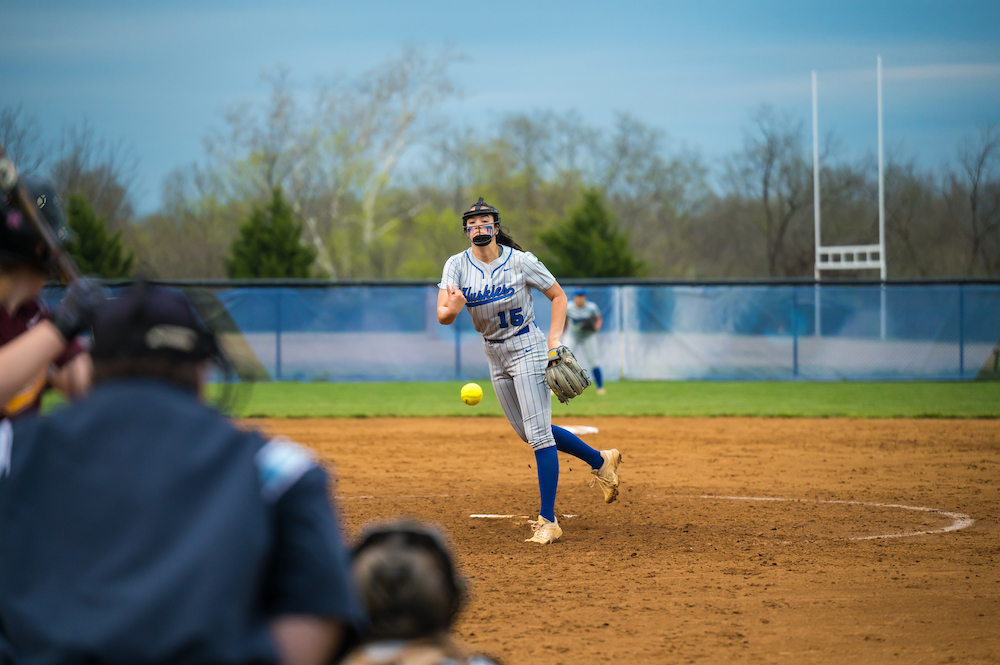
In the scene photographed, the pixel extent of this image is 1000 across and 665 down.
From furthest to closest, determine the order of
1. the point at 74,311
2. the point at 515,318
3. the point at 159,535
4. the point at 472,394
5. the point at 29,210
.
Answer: the point at 472,394
the point at 515,318
the point at 29,210
the point at 74,311
the point at 159,535

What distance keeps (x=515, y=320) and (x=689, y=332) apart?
14.3 m

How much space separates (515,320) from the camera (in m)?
6.38

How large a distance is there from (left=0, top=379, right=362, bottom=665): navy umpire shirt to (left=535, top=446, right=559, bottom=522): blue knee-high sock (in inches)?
189

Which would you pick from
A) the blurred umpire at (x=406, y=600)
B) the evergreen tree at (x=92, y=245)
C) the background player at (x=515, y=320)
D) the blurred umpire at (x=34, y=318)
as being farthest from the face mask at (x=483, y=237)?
the evergreen tree at (x=92, y=245)

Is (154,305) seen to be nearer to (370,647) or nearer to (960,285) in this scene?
(370,647)

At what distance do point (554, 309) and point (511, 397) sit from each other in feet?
2.36

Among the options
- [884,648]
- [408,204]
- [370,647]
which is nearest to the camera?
[370,647]

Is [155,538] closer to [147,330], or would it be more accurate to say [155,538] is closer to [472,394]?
[147,330]

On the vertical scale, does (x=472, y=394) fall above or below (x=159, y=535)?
below

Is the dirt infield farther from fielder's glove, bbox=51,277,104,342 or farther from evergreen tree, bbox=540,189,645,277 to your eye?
evergreen tree, bbox=540,189,645,277

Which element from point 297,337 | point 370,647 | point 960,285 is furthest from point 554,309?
point 960,285

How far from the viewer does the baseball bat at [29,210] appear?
8.54ft

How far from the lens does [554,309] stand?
6.45m

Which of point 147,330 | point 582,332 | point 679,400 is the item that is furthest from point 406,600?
point 582,332
